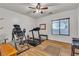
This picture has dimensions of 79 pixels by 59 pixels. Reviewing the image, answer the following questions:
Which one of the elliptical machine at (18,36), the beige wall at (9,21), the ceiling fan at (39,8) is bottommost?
the elliptical machine at (18,36)

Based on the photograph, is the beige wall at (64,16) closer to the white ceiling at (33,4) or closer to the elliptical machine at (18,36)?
the white ceiling at (33,4)

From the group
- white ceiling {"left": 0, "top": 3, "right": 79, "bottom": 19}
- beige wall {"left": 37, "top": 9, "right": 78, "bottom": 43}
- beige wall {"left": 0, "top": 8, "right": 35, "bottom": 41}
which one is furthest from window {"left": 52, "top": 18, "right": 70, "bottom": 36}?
beige wall {"left": 0, "top": 8, "right": 35, "bottom": 41}

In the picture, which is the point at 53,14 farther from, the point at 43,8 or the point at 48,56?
the point at 48,56

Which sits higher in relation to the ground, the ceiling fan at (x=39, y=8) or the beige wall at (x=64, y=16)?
the ceiling fan at (x=39, y=8)

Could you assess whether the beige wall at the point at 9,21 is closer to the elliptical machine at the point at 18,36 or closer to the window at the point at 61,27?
the elliptical machine at the point at 18,36

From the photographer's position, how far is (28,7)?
170cm

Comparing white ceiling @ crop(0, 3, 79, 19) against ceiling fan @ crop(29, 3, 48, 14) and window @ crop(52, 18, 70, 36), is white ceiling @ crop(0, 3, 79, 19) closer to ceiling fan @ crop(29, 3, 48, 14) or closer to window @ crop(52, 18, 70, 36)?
ceiling fan @ crop(29, 3, 48, 14)

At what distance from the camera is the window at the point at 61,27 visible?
1.68 m

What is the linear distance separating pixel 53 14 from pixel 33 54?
77 cm

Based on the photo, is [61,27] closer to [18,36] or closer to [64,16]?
[64,16]

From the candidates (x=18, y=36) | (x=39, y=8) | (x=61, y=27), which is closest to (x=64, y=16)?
(x=61, y=27)

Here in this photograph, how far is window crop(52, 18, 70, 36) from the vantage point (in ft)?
5.52

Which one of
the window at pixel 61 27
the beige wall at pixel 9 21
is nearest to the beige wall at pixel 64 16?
the window at pixel 61 27

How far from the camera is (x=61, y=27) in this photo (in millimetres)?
1729
